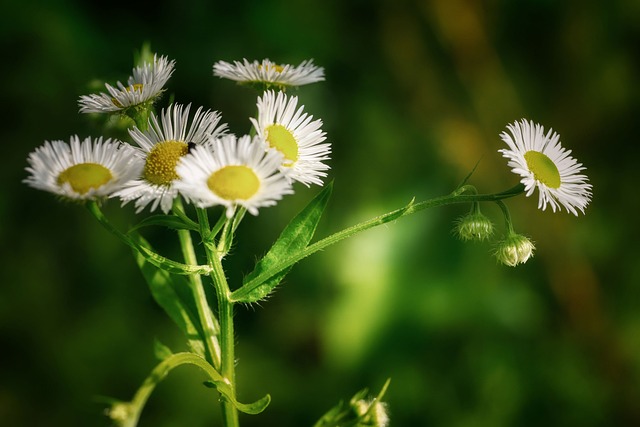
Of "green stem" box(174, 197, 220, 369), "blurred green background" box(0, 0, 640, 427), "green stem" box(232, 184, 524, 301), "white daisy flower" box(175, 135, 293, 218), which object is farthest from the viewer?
"blurred green background" box(0, 0, 640, 427)

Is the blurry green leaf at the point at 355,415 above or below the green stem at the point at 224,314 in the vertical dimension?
below

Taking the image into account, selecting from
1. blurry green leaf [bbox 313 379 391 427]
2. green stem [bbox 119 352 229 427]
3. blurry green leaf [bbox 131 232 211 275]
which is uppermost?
blurry green leaf [bbox 131 232 211 275]

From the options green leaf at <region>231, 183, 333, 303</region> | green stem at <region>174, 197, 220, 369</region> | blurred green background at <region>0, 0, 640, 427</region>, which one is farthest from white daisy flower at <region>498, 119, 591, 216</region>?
blurred green background at <region>0, 0, 640, 427</region>

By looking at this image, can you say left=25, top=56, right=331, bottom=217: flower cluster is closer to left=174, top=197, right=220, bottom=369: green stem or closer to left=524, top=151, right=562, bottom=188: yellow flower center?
left=174, top=197, right=220, bottom=369: green stem

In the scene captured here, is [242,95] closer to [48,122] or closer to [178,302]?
[48,122]

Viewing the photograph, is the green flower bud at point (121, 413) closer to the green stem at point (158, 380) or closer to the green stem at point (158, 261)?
the green stem at point (158, 380)

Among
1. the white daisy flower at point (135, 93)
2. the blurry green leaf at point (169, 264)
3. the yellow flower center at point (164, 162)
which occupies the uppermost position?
the white daisy flower at point (135, 93)

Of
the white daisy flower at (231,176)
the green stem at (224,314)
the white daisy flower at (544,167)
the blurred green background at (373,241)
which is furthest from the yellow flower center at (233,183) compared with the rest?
the blurred green background at (373,241)
